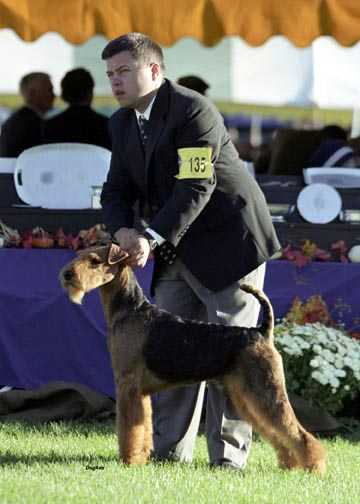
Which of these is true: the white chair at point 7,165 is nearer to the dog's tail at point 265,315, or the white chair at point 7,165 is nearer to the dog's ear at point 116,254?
the dog's ear at point 116,254

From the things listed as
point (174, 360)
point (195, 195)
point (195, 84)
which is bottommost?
point (174, 360)

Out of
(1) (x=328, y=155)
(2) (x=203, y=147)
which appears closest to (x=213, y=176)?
(2) (x=203, y=147)

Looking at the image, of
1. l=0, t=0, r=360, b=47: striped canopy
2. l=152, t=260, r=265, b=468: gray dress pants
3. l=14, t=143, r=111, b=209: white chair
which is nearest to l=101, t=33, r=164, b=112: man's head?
l=152, t=260, r=265, b=468: gray dress pants

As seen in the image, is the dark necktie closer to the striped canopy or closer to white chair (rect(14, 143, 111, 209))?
white chair (rect(14, 143, 111, 209))

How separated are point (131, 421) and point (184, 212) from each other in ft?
2.83

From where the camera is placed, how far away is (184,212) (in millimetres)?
4578

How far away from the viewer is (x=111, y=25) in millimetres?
7406

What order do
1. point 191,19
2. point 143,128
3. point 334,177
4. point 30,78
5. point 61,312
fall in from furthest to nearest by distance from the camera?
point 30,78 → point 191,19 → point 334,177 → point 61,312 → point 143,128

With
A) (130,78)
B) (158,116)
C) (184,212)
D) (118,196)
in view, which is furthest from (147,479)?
(130,78)

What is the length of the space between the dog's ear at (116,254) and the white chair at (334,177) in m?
2.68

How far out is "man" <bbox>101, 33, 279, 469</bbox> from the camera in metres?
4.61

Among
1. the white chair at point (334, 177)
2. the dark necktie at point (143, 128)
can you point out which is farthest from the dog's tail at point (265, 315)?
the white chair at point (334, 177)

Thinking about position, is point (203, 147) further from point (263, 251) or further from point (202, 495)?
point (202, 495)

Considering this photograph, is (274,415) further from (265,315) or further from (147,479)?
(147,479)
